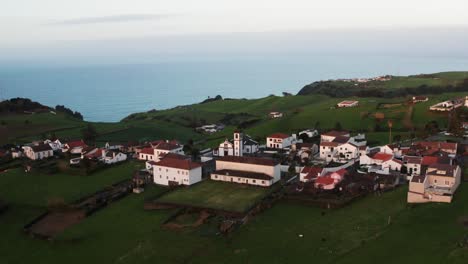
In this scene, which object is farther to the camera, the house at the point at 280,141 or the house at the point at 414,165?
the house at the point at 280,141

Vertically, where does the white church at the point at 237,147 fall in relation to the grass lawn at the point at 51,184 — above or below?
above

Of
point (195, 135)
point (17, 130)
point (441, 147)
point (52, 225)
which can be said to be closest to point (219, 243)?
point (52, 225)

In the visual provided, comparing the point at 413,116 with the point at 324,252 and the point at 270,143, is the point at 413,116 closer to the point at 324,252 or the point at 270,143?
the point at 270,143

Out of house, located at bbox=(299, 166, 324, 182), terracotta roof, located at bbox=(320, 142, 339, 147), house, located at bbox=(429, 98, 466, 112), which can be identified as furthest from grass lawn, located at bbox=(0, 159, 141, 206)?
house, located at bbox=(429, 98, 466, 112)

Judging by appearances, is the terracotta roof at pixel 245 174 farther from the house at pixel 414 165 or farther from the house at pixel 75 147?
the house at pixel 75 147

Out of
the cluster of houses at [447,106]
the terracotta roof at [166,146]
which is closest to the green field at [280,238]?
the terracotta roof at [166,146]

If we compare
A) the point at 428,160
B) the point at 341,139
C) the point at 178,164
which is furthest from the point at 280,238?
the point at 341,139
